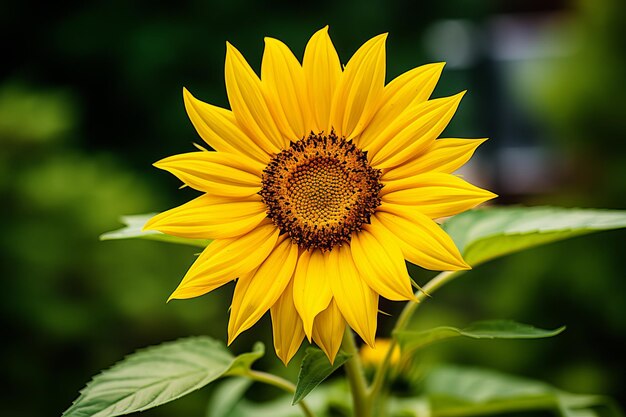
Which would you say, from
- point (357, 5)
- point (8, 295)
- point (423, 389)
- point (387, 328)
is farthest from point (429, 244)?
point (357, 5)

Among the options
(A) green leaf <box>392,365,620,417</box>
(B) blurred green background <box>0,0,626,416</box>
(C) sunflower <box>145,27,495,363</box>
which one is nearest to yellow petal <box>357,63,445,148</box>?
(C) sunflower <box>145,27,495,363</box>

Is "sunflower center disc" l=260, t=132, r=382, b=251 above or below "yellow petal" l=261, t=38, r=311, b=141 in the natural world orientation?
below

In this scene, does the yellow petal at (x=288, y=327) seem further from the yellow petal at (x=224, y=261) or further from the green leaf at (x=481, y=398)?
the green leaf at (x=481, y=398)

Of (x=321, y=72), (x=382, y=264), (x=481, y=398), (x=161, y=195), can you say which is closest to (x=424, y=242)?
(x=382, y=264)

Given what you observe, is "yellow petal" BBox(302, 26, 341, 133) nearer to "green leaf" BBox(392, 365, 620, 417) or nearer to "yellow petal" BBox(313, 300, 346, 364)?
"yellow petal" BBox(313, 300, 346, 364)

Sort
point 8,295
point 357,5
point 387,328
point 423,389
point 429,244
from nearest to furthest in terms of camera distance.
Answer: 1. point 429,244
2. point 423,389
3. point 8,295
4. point 387,328
5. point 357,5

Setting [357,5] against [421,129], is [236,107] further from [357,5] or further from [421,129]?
[357,5]

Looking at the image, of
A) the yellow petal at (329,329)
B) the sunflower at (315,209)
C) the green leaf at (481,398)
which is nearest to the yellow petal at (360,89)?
the sunflower at (315,209)

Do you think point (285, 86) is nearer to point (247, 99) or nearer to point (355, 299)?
point (247, 99)
